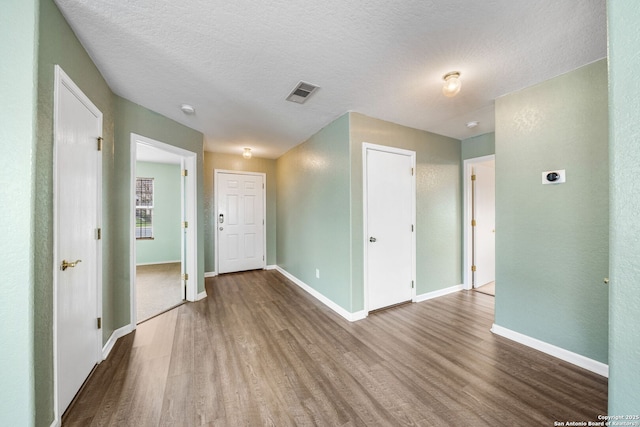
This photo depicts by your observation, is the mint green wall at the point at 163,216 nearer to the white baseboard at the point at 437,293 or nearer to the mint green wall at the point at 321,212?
the mint green wall at the point at 321,212

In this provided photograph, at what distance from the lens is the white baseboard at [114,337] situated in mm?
2012

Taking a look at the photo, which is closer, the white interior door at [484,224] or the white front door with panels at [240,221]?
the white interior door at [484,224]

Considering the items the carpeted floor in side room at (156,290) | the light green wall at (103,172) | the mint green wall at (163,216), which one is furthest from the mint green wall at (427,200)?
the mint green wall at (163,216)

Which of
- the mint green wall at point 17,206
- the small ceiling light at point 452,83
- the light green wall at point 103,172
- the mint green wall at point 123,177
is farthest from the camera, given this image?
the mint green wall at point 123,177

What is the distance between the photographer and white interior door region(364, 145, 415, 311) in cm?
285

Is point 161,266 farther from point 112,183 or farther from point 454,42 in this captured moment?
point 454,42

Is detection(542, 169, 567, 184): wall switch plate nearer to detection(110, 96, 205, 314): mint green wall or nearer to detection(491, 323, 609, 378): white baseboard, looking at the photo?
detection(491, 323, 609, 378): white baseboard

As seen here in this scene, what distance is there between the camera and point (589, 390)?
5.24 ft

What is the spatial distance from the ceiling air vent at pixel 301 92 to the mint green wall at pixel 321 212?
63cm

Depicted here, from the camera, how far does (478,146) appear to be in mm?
3529

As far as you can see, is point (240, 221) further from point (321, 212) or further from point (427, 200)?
point (427, 200)

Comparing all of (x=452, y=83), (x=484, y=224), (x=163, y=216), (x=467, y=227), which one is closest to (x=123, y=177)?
(x=452, y=83)

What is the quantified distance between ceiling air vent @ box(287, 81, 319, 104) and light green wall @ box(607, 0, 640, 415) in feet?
5.90

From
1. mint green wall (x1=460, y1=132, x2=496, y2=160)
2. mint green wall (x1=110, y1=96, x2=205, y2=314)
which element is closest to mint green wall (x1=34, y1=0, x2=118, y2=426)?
mint green wall (x1=110, y1=96, x2=205, y2=314)
